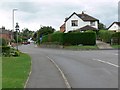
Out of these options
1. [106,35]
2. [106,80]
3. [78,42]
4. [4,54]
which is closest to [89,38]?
[78,42]

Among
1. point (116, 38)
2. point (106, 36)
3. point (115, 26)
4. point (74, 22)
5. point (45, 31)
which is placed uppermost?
point (74, 22)

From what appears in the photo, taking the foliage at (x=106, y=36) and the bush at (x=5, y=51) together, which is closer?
the bush at (x=5, y=51)

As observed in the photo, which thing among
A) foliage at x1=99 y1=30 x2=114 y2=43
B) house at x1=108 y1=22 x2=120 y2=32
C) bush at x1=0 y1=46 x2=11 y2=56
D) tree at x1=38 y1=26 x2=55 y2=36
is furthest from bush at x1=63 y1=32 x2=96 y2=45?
tree at x1=38 y1=26 x2=55 y2=36

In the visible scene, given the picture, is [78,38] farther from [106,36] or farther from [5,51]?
[5,51]

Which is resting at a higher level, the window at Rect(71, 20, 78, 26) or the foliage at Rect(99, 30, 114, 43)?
the window at Rect(71, 20, 78, 26)

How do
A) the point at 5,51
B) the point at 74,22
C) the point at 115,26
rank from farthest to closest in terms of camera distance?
the point at 115,26 → the point at 74,22 → the point at 5,51

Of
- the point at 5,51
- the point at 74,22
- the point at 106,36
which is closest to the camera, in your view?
the point at 5,51

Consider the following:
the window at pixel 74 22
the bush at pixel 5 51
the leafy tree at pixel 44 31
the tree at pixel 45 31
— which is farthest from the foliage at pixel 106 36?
the tree at pixel 45 31

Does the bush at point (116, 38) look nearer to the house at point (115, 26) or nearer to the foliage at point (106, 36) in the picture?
the foliage at point (106, 36)

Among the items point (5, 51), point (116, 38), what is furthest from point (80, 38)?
point (5, 51)

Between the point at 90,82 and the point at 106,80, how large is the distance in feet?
3.01

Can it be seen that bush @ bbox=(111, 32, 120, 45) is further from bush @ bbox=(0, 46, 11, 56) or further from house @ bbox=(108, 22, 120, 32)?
house @ bbox=(108, 22, 120, 32)

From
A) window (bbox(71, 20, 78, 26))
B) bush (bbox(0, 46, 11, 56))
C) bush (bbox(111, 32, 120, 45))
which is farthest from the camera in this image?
window (bbox(71, 20, 78, 26))

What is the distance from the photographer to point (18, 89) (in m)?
12.1
